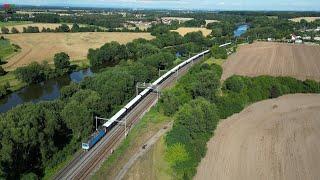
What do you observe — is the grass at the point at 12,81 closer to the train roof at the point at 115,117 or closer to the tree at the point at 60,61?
the tree at the point at 60,61

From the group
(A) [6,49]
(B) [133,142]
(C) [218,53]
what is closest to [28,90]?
(A) [6,49]

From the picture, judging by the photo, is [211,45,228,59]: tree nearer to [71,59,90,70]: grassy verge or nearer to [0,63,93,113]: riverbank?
Result: [71,59,90,70]: grassy verge

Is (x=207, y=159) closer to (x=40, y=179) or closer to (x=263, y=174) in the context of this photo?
Answer: (x=263, y=174)

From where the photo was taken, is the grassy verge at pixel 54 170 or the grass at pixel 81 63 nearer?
the grassy verge at pixel 54 170

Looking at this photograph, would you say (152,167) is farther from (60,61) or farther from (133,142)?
(60,61)

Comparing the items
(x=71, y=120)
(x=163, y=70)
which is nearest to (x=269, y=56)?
(x=163, y=70)

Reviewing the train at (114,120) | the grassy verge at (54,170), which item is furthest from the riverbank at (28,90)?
the grassy verge at (54,170)
